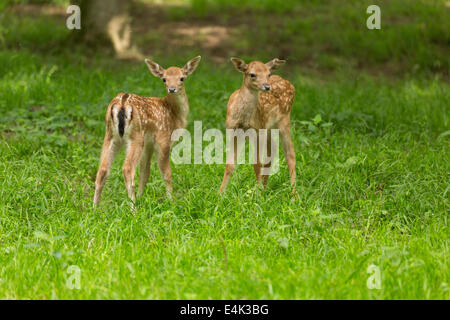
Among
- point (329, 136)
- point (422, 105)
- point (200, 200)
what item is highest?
point (422, 105)

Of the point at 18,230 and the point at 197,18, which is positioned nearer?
the point at 18,230

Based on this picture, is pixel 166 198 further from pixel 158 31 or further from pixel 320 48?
pixel 158 31

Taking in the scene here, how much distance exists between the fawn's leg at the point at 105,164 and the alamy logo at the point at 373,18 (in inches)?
308

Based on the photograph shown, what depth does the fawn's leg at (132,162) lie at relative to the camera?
6.16 m

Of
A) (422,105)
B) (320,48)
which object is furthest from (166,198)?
(320,48)

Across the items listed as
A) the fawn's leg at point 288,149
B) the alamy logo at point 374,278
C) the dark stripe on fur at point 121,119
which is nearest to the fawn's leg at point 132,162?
the dark stripe on fur at point 121,119

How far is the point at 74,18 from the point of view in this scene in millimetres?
Result: 12102

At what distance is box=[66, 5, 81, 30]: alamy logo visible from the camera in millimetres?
11734

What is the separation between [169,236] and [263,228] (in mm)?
808

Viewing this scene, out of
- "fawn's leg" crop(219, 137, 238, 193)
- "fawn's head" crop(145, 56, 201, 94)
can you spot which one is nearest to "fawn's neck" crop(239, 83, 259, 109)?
"fawn's leg" crop(219, 137, 238, 193)

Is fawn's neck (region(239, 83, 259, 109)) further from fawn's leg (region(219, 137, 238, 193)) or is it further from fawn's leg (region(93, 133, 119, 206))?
fawn's leg (region(93, 133, 119, 206))

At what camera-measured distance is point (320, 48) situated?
12.8 m

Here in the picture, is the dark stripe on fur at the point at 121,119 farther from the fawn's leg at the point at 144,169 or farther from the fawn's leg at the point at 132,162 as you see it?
the fawn's leg at the point at 144,169

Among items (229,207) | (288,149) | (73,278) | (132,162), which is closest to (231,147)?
(288,149)
